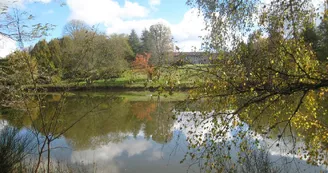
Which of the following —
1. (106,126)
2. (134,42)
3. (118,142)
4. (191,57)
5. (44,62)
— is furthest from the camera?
(134,42)

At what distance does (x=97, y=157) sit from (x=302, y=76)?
665 cm

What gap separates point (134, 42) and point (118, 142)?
35305mm

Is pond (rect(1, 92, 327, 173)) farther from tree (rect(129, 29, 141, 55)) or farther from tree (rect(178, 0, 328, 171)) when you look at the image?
tree (rect(129, 29, 141, 55))

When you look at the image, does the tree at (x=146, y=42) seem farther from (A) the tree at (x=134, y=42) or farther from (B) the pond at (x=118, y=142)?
(B) the pond at (x=118, y=142)

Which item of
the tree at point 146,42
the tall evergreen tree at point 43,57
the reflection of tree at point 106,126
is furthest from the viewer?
the tree at point 146,42

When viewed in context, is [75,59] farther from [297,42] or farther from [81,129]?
[81,129]

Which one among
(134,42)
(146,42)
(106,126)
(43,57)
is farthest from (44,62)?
(134,42)

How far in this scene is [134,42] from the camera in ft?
143

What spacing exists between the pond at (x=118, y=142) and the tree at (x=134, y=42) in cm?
2990

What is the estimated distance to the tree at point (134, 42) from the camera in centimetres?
4259

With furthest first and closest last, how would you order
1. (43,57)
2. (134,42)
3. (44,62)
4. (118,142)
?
(134,42), (118,142), (43,57), (44,62)

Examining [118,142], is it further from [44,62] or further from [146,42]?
[146,42]

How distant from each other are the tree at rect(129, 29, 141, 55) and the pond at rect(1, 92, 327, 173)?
2990 cm

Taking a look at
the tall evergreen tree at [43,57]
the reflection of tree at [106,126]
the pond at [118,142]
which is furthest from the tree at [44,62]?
the reflection of tree at [106,126]
